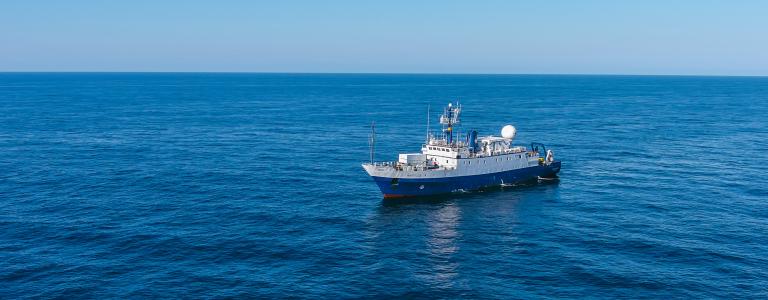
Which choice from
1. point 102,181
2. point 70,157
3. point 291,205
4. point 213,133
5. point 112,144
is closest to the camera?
point 291,205

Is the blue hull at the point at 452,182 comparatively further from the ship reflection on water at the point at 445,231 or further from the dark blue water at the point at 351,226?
the dark blue water at the point at 351,226

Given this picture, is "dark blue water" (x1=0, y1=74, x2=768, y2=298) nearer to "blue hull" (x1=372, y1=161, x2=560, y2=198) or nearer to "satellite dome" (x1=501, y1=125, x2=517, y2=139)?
"blue hull" (x1=372, y1=161, x2=560, y2=198)

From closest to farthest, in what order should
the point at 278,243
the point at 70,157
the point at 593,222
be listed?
1. the point at 278,243
2. the point at 593,222
3. the point at 70,157

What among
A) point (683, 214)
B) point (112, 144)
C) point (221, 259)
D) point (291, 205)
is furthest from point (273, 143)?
point (683, 214)

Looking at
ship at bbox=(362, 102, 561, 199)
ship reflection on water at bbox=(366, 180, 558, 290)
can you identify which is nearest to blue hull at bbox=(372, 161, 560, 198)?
ship at bbox=(362, 102, 561, 199)

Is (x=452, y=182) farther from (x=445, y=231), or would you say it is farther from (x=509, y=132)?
(x=445, y=231)

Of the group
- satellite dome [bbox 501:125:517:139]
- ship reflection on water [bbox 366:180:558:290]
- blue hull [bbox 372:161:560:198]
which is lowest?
ship reflection on water [bbox 366:180:558:290]

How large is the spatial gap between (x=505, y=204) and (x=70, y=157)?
88432mm

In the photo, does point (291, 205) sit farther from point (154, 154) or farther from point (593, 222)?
point (154, 154)

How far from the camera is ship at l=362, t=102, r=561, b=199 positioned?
89750mm

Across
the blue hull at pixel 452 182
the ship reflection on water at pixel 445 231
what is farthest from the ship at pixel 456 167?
the ship reflection on water at pixel 445 231

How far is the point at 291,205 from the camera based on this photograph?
84062 mm

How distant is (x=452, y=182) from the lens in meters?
94.0

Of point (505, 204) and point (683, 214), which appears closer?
point (683, 214)
